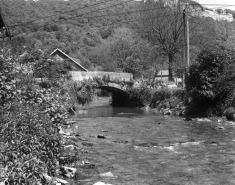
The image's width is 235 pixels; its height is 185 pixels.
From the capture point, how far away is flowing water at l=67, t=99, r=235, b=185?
10.4 meters

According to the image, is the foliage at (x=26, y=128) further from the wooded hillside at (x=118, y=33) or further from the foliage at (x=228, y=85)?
the wooded hillside at (x=118, y=33)

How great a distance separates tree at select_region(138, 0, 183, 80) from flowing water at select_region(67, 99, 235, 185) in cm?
2746

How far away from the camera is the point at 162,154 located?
539 inches

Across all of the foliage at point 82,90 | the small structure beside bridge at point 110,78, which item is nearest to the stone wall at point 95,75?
the small structure beside bridge at point 110,78

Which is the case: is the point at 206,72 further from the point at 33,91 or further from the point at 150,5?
the point at 150,5

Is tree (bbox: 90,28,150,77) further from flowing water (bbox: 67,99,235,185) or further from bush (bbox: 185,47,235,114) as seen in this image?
flowing water (bbox: 67,99,235,185)

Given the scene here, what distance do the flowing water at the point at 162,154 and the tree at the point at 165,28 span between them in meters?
27.5

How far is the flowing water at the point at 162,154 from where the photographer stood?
10398 millimetres

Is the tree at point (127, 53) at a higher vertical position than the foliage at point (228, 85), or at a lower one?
higher

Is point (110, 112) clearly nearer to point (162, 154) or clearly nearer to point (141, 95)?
point (141, 95)

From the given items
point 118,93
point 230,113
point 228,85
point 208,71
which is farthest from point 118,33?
point 230,113

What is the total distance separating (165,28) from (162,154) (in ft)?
119

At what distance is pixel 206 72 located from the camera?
86.7 ft

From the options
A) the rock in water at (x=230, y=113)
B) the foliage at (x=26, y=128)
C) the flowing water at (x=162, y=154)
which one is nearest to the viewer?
the foliage at (x=26, y=128)
